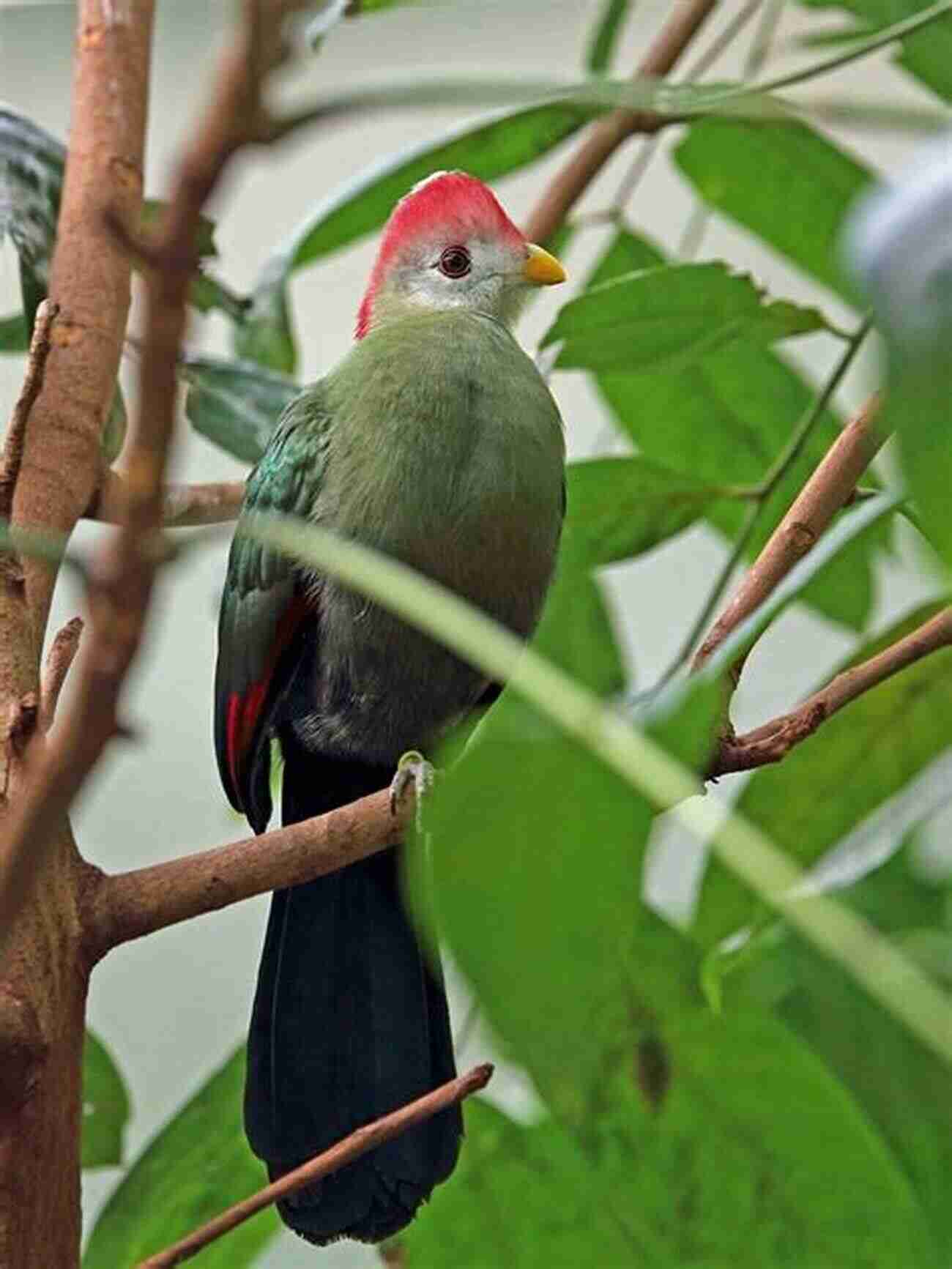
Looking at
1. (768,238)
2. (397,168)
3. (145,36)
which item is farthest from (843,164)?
(145,36)

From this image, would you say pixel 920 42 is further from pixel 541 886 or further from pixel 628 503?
pixel 541 886

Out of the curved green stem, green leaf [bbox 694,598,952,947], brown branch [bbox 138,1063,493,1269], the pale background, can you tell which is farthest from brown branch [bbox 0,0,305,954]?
the pale background

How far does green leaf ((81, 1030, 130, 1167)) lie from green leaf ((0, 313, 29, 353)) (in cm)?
43

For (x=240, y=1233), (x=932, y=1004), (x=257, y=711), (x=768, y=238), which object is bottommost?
(x=240, y=1233)

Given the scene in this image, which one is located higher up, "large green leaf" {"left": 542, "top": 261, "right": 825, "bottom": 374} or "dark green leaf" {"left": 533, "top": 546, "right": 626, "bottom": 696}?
"large green leaf" {"left": 542, "top": 261, "right": 825, "bottom": 374}

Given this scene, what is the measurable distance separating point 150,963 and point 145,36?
1710mm

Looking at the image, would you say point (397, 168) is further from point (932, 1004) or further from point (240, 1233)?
point (932, 1004)

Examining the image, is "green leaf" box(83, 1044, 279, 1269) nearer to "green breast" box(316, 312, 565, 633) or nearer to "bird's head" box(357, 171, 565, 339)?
"green breast" box(316, 312, 565, 633)

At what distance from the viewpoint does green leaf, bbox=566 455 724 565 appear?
0.95 metres

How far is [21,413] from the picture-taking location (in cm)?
72

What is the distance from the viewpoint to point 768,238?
116cm

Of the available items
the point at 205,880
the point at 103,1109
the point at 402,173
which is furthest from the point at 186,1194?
the point at 402,173

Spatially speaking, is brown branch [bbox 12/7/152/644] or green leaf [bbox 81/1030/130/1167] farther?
green leaf [bbox 81/1030/130/1167]

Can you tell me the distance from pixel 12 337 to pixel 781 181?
0.49 meters
